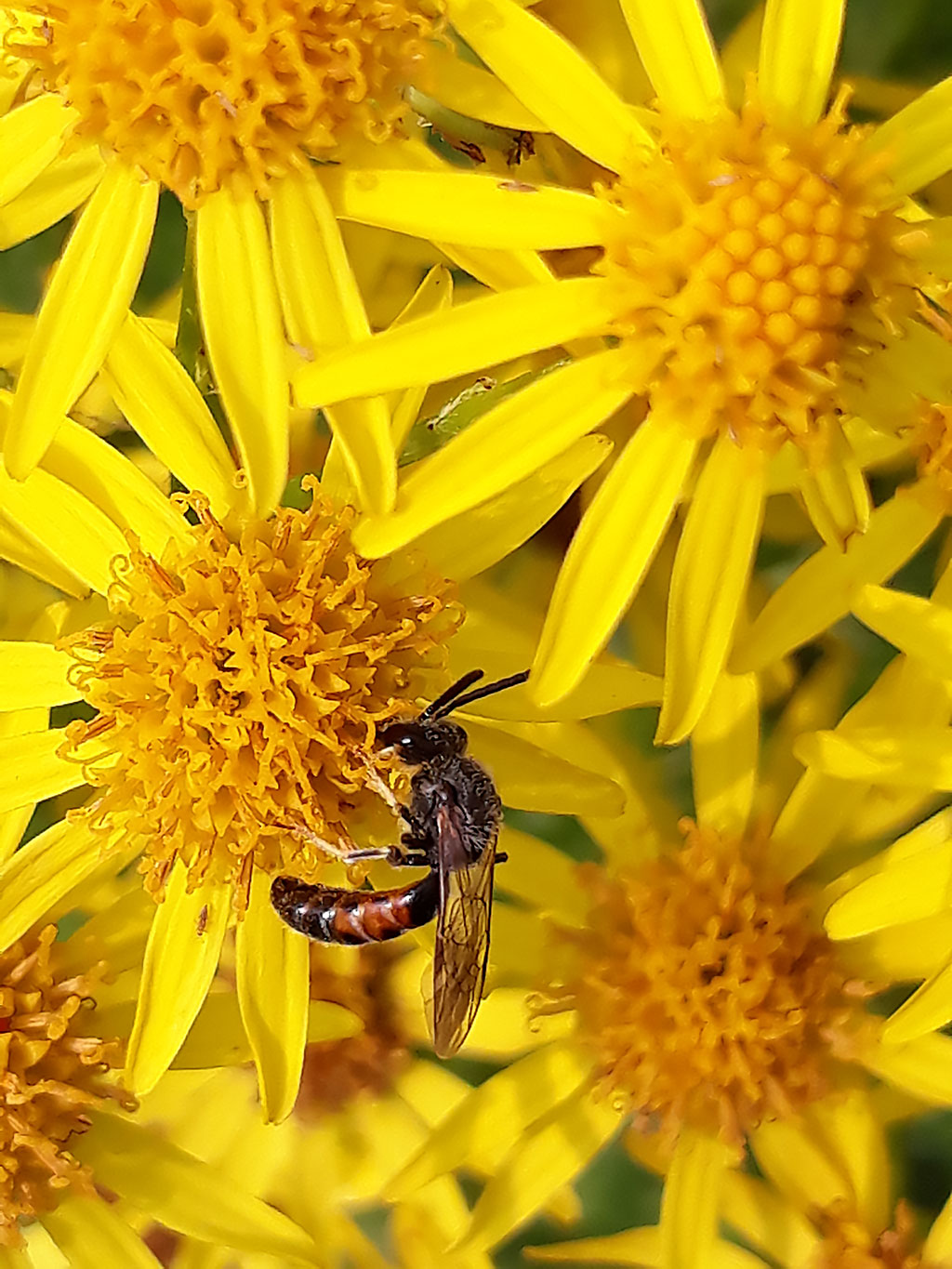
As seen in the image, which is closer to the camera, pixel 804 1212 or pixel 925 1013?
pixel 925 1013

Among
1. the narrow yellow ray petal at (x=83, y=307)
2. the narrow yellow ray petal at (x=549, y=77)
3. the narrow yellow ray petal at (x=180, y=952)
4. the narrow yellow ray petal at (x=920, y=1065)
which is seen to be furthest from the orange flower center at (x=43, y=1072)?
the narrow yellow ray petal at (x=549, y=77)

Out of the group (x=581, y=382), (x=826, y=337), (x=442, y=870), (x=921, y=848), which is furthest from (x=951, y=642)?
(x=442, y=870)

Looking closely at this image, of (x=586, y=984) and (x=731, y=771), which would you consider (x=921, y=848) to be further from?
(x=586, y=984)

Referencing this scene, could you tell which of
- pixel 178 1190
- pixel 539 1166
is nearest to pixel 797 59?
pixel 539 1166

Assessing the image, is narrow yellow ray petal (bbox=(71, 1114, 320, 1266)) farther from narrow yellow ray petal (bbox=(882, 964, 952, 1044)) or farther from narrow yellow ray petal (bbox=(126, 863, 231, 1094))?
narrow yellow ray petal (bbox=(882, 964, 952, 1044))

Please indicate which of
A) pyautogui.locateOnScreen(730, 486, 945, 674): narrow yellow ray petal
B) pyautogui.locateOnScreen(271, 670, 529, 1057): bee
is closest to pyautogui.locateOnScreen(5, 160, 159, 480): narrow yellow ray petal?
pyautogui.locateOnScreen(271, 670, 529, 1057): bee

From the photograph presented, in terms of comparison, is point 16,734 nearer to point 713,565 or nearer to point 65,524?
point 65,524

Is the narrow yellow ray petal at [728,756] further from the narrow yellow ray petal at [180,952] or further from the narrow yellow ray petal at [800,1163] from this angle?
the narrow yellow ray petal at [180,952]
